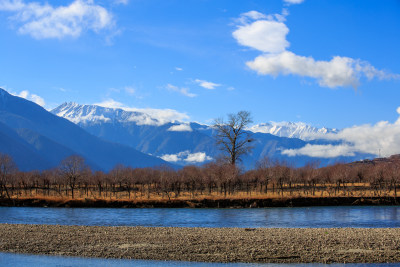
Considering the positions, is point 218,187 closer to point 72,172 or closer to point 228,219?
point 72,172

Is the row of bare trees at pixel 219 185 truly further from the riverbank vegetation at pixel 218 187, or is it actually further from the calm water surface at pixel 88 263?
the calm water surface at pixel 88 263

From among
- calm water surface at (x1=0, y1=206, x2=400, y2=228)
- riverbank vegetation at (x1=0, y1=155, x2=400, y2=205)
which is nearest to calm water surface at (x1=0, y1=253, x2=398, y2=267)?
calm water surface at (x1=0, y1=206, x2=400, y2=228)

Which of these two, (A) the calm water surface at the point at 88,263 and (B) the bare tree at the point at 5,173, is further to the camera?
(B) the bare tree at the point at 5,173

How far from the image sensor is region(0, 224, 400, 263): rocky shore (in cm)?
2573

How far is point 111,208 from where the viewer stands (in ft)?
211

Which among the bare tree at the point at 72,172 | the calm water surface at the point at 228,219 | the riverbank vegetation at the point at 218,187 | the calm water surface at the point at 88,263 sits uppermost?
the bare tree at the point at 72,172

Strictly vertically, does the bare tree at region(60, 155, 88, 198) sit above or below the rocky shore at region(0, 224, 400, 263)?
above

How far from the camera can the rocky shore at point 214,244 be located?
25.7 m

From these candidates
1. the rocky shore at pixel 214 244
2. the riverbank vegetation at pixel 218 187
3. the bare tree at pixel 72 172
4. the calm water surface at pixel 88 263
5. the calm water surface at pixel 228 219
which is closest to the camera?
the calm water surface at pixel 88 263

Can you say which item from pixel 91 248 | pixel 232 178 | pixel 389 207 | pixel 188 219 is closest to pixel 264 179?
pixel 232 178

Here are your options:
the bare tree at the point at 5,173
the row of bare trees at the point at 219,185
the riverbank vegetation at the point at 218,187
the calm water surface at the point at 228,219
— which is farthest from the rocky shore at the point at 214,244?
the bare tree at the point at 5,173

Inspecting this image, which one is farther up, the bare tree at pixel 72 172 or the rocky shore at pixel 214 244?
the bare tree at pixel 72 172

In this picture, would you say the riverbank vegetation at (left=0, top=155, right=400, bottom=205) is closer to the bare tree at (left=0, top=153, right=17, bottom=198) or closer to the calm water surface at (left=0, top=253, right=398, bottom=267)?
the bare tree at (left=0, top=153, right=17, bottom=198)

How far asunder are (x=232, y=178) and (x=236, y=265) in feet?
181
